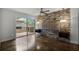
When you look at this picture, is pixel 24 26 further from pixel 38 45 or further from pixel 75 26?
pixel 75 26

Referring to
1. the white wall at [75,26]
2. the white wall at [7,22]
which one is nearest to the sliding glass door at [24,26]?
the white wall at [7,22]

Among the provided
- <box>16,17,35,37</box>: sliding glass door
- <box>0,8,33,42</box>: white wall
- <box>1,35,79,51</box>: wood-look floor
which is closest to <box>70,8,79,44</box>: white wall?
<box>1,35,79,51</box>: wood-look floor

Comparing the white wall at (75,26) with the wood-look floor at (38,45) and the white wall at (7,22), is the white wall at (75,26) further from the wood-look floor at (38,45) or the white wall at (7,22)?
the white wall at (7,22)

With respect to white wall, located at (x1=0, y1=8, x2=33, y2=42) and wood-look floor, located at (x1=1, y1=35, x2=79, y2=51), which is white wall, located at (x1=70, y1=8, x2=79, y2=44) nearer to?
wood-look floor, located at (x1=1, y1=35, x2=79, y2=51)

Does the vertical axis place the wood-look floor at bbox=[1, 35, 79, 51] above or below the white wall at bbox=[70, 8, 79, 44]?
below

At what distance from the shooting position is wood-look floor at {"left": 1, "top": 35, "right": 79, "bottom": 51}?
2.35 m

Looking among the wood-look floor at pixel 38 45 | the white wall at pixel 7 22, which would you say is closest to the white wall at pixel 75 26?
the wood-look floor at pixel 38 45

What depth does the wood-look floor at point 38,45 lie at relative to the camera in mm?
2346

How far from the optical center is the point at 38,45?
2391 mm

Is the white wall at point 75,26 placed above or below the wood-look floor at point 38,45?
above

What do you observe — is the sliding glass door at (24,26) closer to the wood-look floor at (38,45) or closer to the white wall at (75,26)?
the wood-look floor at (38,45)

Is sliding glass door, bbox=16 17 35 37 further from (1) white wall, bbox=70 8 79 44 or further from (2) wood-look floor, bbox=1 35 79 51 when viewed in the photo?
(1) white wall, bbox=70 8 79 44
